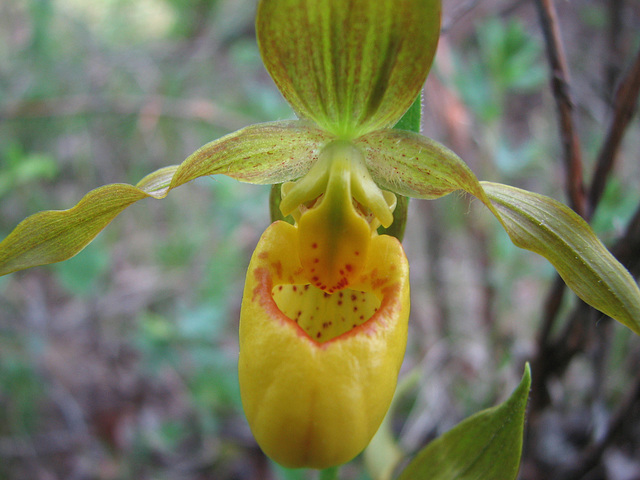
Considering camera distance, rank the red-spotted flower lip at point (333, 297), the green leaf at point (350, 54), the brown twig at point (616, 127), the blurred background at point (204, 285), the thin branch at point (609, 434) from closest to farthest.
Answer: the green leaf at point (350, 54) → the red-spotted flower lip at point (333, 297) → the brown twig at point (616, 127) → the thin branch at point (609, 434) → the blurred background at point (204, 285)

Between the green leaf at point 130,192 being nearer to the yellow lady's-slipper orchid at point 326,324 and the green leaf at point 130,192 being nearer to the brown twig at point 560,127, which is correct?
the yellow lady's-slipper orchid at point 326,324

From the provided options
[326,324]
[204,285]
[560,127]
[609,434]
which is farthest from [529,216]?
[204,285]

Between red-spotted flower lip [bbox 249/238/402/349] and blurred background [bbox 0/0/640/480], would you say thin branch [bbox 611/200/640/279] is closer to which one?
blurred background [bbox 0/0/640/480]

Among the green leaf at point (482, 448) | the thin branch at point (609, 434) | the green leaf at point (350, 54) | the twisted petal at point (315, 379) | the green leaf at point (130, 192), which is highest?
the green leaf at point (350, 54)

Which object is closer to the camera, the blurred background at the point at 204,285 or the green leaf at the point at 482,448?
the green leaf at the point at 482,448

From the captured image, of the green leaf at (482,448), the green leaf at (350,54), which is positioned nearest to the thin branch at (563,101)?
the green leaf at (350,54)

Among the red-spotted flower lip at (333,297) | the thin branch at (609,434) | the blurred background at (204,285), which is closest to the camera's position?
the red-spotted flower lip at (333,297)

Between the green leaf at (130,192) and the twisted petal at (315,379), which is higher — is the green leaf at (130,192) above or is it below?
above

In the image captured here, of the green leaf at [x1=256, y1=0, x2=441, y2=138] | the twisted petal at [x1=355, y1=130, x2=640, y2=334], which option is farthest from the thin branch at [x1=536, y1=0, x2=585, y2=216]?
the green leaf at [x1=256, y1=0, x2=441, y2=138]
